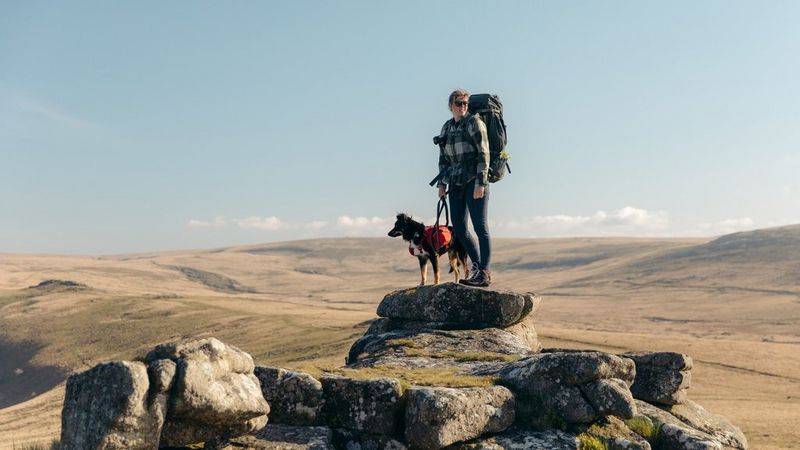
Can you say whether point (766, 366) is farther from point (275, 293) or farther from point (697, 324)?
point (275, 293)

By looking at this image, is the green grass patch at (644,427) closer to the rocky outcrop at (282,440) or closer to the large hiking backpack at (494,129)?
the rocky outcrop at (282,440)

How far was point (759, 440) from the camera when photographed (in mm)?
19172

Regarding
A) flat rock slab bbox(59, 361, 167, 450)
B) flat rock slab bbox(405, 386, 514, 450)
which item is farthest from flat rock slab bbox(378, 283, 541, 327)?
flat rock slab bbox(59, 361, 167, 450)

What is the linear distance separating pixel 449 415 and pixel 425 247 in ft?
19.8

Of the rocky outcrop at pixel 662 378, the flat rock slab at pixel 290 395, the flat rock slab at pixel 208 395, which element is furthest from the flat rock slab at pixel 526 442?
the rocky outcrop at pixel 662 378

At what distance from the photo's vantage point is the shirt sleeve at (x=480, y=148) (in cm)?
1120

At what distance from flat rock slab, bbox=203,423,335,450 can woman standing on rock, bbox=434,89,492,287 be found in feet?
17.9

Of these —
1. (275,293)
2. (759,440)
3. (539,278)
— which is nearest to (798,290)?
(539,278)

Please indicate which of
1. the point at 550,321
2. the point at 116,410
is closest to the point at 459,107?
the point at 116,410

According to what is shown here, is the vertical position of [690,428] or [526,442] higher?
[526,442]

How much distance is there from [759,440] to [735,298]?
6973cm

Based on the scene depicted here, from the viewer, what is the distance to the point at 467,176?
38.2 feet

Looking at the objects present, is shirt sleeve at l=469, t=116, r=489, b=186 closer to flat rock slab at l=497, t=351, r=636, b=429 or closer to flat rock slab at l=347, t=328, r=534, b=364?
flat rock slab at l=347, t=328, r=534, b=364

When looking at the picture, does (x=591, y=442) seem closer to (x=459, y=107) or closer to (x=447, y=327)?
(x=447, y=327)
